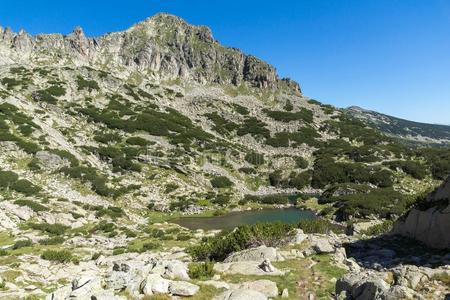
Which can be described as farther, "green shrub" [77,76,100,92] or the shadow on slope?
"green shrub" [77,76,100,92]

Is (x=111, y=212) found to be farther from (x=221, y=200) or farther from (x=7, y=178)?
(x=221, y=200)

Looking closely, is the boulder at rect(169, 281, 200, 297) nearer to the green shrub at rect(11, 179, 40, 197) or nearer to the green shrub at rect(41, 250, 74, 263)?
the green shrub at rect(41, 250, 74, 263)

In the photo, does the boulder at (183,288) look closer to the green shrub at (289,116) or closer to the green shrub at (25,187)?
the green shrub at (25,187)

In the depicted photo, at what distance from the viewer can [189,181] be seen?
73438 millimetres

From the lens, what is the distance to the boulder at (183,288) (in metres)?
14.2

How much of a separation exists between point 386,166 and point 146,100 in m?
73.3

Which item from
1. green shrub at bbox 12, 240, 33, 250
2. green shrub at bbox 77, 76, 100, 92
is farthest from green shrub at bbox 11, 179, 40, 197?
green shrub at bbox 77, 76, 100, 92

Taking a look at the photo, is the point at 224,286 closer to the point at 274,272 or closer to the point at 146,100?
the point at 274,272

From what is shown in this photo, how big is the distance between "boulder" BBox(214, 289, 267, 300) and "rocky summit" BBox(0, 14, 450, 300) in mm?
118

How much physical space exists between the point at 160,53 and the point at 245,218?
111m

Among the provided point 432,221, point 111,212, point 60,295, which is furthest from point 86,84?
point 432,221

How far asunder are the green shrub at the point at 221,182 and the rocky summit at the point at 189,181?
1.98 feet

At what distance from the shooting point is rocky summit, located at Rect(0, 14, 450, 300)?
683 inches

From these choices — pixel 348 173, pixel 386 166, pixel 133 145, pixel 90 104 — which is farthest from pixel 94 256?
pixel 90 104
